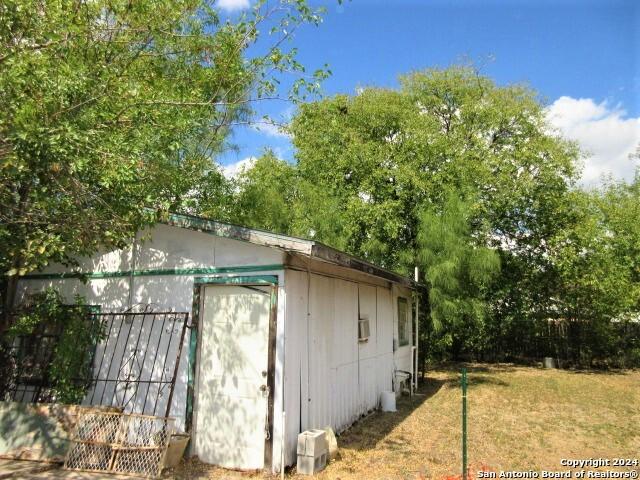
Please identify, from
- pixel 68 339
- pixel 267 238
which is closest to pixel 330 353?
pixel 267 238

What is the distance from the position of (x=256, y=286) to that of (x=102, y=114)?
297 cm

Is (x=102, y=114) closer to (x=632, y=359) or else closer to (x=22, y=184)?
(x=22, y=184)

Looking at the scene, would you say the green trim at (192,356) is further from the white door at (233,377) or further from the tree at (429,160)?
the tree at (429,160)

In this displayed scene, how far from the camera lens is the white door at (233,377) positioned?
231 inches

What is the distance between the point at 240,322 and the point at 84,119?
304 cm

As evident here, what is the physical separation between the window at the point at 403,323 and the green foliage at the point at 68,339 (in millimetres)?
6590

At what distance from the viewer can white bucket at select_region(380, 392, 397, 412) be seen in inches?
369

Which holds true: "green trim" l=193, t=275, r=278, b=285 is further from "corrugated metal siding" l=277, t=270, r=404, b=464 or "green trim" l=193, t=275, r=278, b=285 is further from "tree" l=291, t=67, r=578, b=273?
"tree" l=291, t=67, r=578, b=273

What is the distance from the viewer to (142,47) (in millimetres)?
7273

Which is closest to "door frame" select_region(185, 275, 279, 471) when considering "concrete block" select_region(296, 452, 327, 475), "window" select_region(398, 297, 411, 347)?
"concrete block" select_region(296, 452, 327, 475)

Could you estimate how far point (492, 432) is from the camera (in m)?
7.83

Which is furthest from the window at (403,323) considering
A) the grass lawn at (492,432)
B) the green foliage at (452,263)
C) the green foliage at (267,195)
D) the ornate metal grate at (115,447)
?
the ornate metal grate at (115,447)

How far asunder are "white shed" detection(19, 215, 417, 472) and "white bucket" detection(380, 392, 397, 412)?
2056mm

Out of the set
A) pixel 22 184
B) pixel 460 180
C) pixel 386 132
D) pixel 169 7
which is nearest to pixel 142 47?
pixel 169 7
